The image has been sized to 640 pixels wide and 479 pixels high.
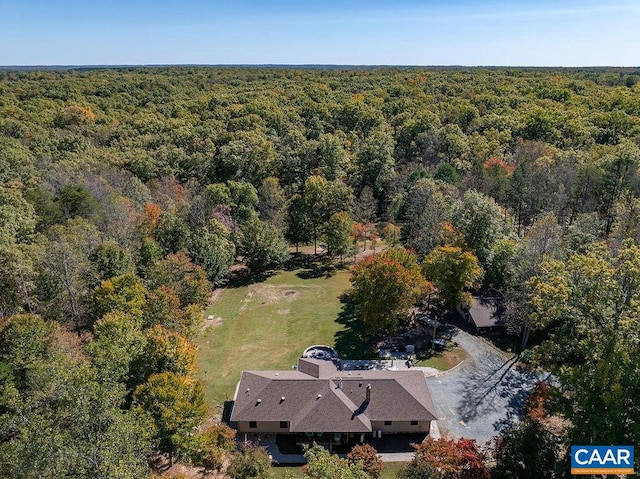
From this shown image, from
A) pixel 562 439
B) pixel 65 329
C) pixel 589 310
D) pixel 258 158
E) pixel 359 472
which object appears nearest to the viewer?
pixel 359 472

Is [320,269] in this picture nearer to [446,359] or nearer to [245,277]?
[245,277]

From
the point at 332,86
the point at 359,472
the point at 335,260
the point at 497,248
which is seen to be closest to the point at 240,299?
the point at 335,260

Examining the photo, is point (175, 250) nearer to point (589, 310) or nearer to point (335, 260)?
point (335, 260)

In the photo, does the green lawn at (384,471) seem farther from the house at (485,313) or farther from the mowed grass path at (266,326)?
the house at (485,313)

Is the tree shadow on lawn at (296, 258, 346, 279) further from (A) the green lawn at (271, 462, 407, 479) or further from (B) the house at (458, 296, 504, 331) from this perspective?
(A) the green lawn at (271, 462, 407, 479)

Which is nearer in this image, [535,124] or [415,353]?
[415,353]

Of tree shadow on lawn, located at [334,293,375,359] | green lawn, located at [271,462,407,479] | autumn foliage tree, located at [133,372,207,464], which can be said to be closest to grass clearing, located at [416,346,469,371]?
tree shadow on lawn, located at [334,293,375,359]
